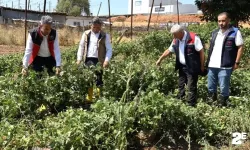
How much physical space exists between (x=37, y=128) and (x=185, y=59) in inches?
89.7

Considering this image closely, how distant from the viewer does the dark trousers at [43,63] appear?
5.57 m

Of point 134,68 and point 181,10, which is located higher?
point 181,10

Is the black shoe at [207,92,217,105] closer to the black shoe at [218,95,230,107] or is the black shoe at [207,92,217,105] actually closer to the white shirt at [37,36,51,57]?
the black shoe at [218,95,230,107]

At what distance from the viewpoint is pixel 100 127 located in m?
3.61

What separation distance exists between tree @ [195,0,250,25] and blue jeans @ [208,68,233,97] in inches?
502

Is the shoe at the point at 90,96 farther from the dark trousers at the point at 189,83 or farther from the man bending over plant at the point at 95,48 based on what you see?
the dark trousers at the point at 189,83

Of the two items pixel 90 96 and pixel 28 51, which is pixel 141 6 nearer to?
pixel 90 96

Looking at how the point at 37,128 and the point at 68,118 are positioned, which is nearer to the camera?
the point at 68,118

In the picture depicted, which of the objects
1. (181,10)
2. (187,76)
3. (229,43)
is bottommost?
(187,76)

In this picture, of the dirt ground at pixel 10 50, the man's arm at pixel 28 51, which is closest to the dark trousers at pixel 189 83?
the man's arm at pixel 28 51

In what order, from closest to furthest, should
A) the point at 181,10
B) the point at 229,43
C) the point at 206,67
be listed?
1. the point at 229,43
2. the point at 206,67
3. the point at 181,10

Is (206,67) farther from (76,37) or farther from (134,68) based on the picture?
(76,37)

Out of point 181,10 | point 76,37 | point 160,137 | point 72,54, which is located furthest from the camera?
point 181,10

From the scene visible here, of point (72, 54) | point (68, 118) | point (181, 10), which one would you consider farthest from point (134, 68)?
point (181, 10)
